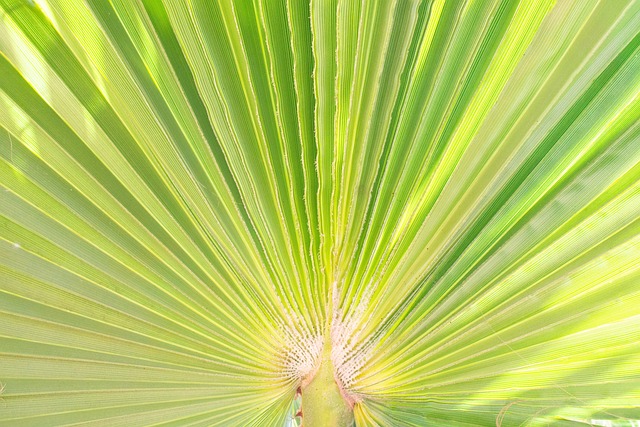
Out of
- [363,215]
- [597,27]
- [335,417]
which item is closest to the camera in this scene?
[597,27]

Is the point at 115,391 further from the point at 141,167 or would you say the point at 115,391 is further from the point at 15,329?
the point at 141,167

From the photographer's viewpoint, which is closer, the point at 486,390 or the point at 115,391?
the point at 486,390

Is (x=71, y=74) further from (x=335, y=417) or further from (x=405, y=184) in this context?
(x=335, y=417)

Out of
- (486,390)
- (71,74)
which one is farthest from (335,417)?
(71,74)

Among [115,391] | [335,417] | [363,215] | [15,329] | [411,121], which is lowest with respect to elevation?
[335,417]

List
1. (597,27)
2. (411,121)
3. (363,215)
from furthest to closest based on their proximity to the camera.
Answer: (363,215)
(411,121)
(597,27)

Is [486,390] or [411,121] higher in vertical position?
[411,121]
